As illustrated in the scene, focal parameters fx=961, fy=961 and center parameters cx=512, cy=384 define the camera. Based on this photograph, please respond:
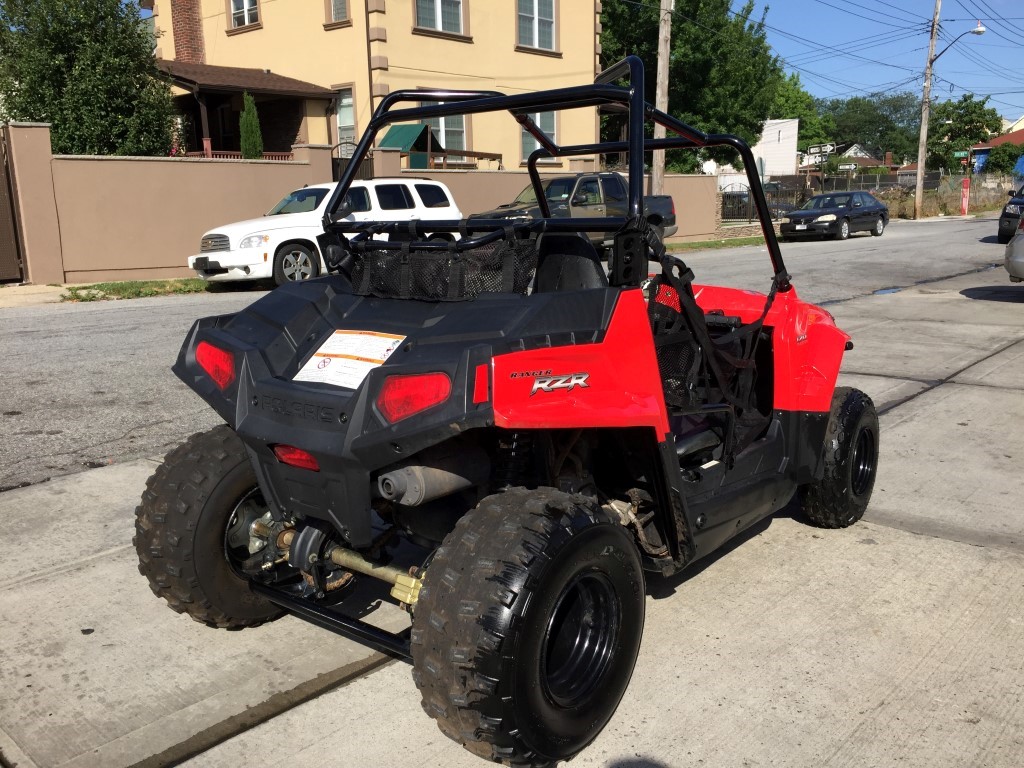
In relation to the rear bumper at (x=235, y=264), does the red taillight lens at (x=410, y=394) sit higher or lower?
higher

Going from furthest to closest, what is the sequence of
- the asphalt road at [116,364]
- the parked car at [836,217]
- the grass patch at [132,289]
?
the parked car at [836,217] < the grass patch at [132,289] < the asphalt road at [116,364]

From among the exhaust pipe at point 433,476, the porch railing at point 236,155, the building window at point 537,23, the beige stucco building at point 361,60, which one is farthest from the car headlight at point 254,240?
the building window at point 537,23

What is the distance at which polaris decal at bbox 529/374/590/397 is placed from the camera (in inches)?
103

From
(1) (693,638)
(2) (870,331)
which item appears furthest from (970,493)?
(2) (870,331)

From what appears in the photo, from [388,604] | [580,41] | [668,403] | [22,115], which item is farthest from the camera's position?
[580,41]

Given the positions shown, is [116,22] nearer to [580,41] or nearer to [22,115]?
[22,115]

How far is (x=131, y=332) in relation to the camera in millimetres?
10773

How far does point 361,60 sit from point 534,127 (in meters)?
20.8

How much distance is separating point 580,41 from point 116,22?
1356 centimetres

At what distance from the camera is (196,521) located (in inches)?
126

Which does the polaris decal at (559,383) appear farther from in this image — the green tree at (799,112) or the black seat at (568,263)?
the green tree at (799,112)

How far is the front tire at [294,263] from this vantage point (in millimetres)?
15516

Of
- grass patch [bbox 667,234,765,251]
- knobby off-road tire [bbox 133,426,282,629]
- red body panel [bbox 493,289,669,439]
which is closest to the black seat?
red body panel [bbox 493,289,669,439]

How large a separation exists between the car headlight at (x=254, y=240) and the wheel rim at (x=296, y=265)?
0.46 meters
